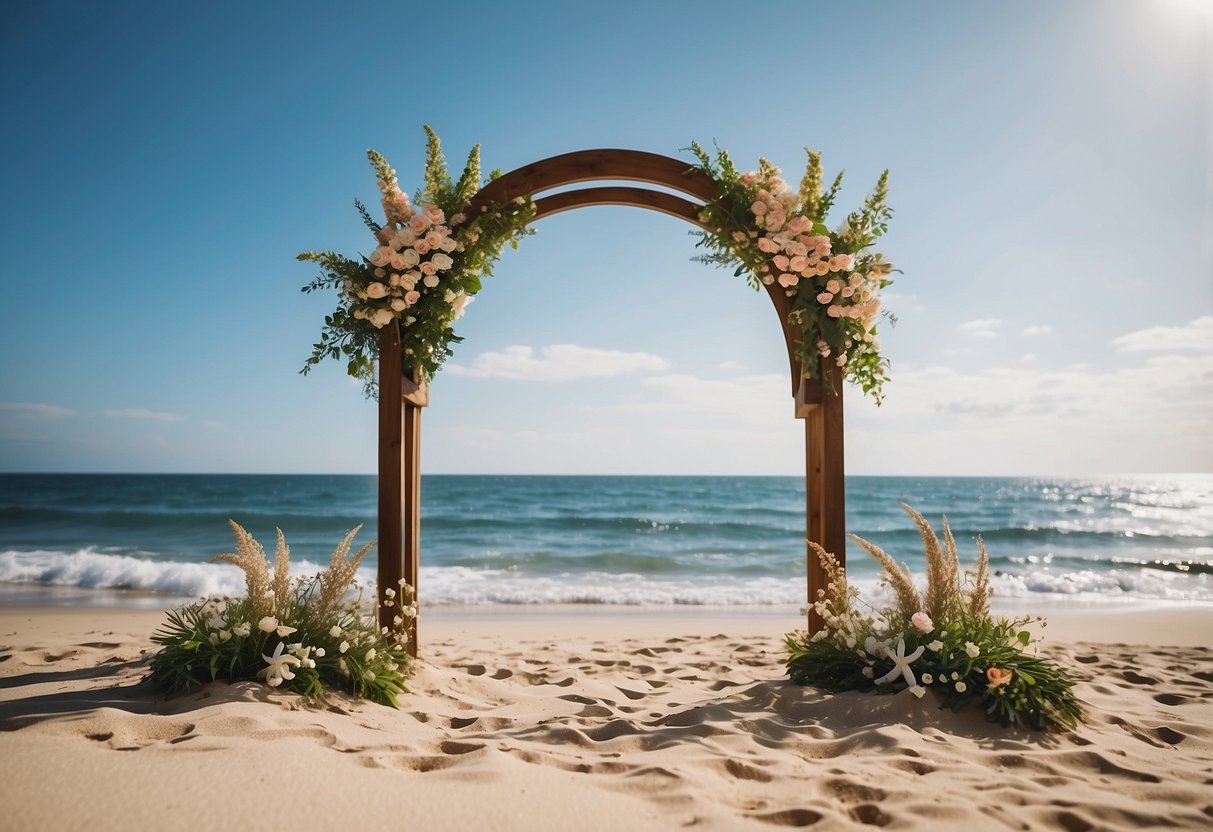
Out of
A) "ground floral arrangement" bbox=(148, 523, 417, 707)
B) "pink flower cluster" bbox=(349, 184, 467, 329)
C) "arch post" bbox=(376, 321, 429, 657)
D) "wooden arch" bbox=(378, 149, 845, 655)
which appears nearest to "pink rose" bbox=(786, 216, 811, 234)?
"wooden arch" bbox=(378, 149, 845, 655)

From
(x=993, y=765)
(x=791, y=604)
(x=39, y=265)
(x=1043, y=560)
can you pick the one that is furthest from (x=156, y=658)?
(x=1043, y=560)

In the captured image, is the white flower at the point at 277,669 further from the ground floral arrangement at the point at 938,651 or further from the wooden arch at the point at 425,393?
the ground floral arrangement at the point at 938,651

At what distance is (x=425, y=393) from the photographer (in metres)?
4.64

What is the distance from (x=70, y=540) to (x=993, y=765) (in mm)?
18640

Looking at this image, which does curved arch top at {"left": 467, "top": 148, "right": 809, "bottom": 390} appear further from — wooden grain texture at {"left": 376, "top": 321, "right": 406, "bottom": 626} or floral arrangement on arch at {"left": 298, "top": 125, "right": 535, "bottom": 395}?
wooden grain texture at {"left": 376, "top": 321, "right": 406, "bottom": 626}

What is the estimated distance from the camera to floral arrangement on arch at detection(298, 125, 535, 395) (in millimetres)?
4098

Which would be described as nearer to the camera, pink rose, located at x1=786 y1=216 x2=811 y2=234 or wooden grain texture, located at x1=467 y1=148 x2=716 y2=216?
pink rose, located at x1=786 y1=216 x2=811 y2=234

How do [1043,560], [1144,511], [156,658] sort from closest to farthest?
[156,658] → [1043,560] → [1144,511]

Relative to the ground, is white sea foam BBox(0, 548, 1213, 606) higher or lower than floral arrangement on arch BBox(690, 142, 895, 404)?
lower

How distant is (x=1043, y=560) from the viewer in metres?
14.2

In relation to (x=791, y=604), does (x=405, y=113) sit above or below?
above

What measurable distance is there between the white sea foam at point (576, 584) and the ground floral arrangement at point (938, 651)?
5294 mm

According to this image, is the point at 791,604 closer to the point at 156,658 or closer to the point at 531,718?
the point at 531,718

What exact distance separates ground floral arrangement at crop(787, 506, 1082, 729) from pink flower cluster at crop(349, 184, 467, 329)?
109 inches
